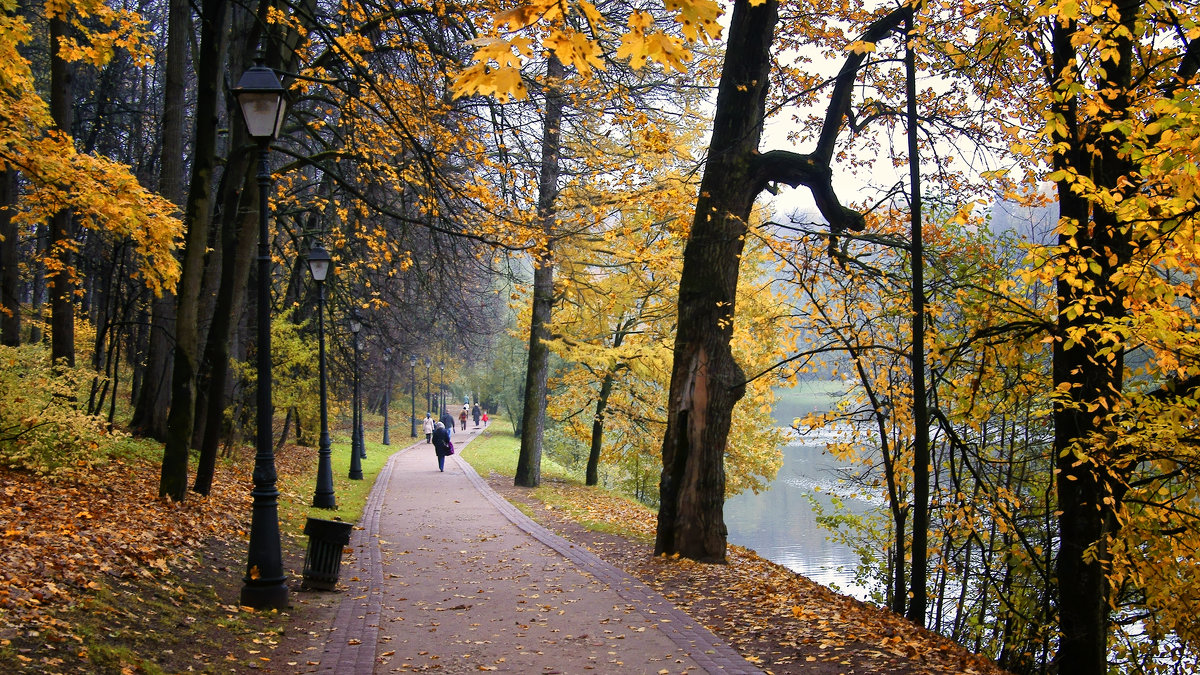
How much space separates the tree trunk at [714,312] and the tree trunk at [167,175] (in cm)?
713

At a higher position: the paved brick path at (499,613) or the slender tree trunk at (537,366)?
the slender tree trunk at (537,366)

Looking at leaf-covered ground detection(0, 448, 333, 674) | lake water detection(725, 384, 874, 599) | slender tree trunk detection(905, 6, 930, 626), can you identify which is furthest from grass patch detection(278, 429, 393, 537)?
slender tree trunk detection(905, 6, 930, 626)

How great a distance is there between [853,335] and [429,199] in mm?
5532

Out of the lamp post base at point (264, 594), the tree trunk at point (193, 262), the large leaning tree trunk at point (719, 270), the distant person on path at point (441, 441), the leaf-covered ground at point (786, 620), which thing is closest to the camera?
the leaf-covered ground at point (786, 620)

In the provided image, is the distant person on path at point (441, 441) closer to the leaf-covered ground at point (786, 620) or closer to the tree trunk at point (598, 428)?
the tree trunk at point (598, 428)

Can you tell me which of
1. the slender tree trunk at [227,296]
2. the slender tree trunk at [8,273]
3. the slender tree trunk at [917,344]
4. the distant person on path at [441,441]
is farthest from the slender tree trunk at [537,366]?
the slender tree trunk at [917,344]

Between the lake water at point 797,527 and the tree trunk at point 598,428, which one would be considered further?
the tree trunk at point 598,428

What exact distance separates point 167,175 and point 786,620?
11.8 m

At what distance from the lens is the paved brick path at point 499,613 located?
641 cm

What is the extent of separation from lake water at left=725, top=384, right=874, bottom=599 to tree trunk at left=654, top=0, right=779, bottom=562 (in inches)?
57.9

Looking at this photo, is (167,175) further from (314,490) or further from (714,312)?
(714,312)

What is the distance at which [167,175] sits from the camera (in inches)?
539

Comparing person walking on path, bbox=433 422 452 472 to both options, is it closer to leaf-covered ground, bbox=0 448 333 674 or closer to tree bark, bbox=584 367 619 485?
tree bark, bbox=584 367 619 485

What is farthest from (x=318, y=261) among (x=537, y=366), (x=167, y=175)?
(x=537, y=366)
